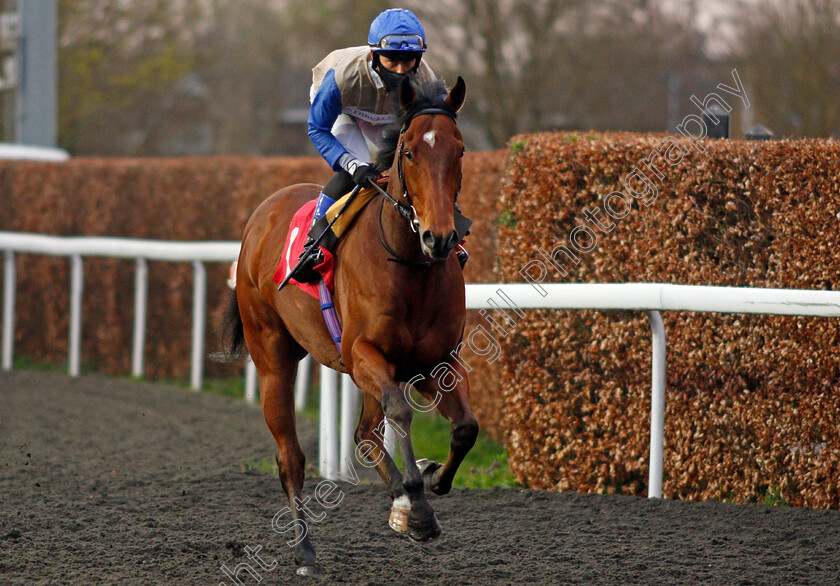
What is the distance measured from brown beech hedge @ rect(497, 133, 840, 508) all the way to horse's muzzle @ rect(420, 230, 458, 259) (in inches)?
77.2

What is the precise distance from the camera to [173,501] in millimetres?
5594

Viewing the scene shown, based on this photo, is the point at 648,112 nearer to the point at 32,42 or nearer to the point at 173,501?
the point at 32,42

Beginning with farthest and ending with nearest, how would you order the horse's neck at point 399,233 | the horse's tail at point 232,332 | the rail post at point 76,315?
the rail post at point 76,315 → the horse's tail at point 232,332 → the horse's neck at point 399,233

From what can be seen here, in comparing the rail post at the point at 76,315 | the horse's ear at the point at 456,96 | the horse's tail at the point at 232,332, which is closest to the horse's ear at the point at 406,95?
the horse's ear at the point at 456,96

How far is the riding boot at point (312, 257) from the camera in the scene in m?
4.52

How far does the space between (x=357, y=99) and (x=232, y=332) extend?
Answer: 1.55m

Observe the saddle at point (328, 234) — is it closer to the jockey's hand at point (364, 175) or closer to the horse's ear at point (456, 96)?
the jockey's hand at point (364, 175)

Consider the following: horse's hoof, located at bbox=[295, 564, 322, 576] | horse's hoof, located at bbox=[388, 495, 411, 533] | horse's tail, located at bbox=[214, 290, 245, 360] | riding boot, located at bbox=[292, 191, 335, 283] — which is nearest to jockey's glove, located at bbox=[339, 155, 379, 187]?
riding boot, located at bbox=[292, 191, 335, 283]

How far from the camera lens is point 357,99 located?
4.61 m

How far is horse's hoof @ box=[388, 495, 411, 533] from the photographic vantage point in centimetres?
391

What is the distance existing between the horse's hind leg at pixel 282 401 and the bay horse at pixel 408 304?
0.03 metres

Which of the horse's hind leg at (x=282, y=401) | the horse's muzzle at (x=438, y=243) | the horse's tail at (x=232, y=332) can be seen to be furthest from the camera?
the horse's tail at (x=232, y=332)

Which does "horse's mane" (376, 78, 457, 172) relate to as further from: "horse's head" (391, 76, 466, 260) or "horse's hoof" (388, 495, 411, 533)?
"horse's hoof" (388, 495, 411, 533)

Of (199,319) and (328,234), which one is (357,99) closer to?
(328,234)
